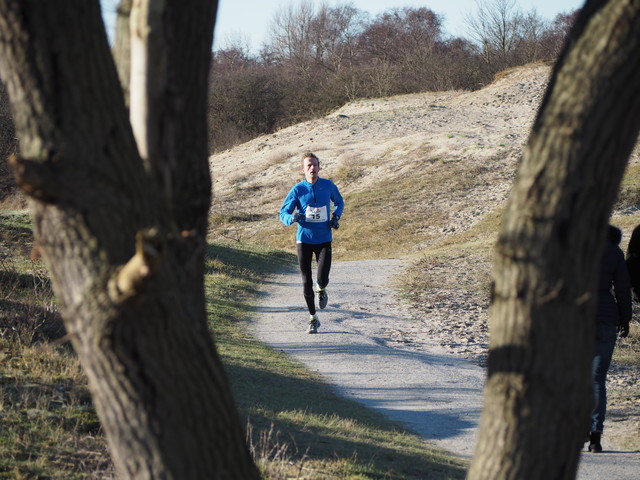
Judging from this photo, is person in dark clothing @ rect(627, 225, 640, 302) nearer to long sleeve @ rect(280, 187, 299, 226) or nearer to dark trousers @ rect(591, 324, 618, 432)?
dark trousers @ rect(591, 324, 618, 432)

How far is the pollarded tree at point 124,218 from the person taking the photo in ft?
8.04

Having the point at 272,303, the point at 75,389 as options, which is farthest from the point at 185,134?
the point at 272,303

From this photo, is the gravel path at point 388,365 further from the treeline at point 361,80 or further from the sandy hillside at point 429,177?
the treeline at point 361,80

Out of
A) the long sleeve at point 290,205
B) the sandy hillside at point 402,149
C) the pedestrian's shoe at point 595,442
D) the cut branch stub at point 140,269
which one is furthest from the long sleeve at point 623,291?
the sandy hillside at point 402,149

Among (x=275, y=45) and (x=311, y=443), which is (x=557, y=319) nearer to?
(x=311, y=443)

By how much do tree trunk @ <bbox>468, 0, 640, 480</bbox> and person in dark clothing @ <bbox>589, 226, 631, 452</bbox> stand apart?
3.94 m

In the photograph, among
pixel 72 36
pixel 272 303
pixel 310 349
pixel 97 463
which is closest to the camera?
pixel 72 36

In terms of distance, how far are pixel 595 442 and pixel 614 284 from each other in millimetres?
1387

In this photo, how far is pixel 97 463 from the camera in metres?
4.79

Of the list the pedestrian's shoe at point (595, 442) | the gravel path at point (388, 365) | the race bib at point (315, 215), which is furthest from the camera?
the race bib at point (315, 215)

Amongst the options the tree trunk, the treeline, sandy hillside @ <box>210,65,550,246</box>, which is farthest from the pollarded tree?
the treeline

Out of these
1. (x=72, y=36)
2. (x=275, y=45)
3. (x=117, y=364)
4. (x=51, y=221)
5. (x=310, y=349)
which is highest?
(x=275, y=45)

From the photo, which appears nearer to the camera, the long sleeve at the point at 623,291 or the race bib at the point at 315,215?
the long sleeve at the point at 623,291

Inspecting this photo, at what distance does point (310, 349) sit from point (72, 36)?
768 cm
